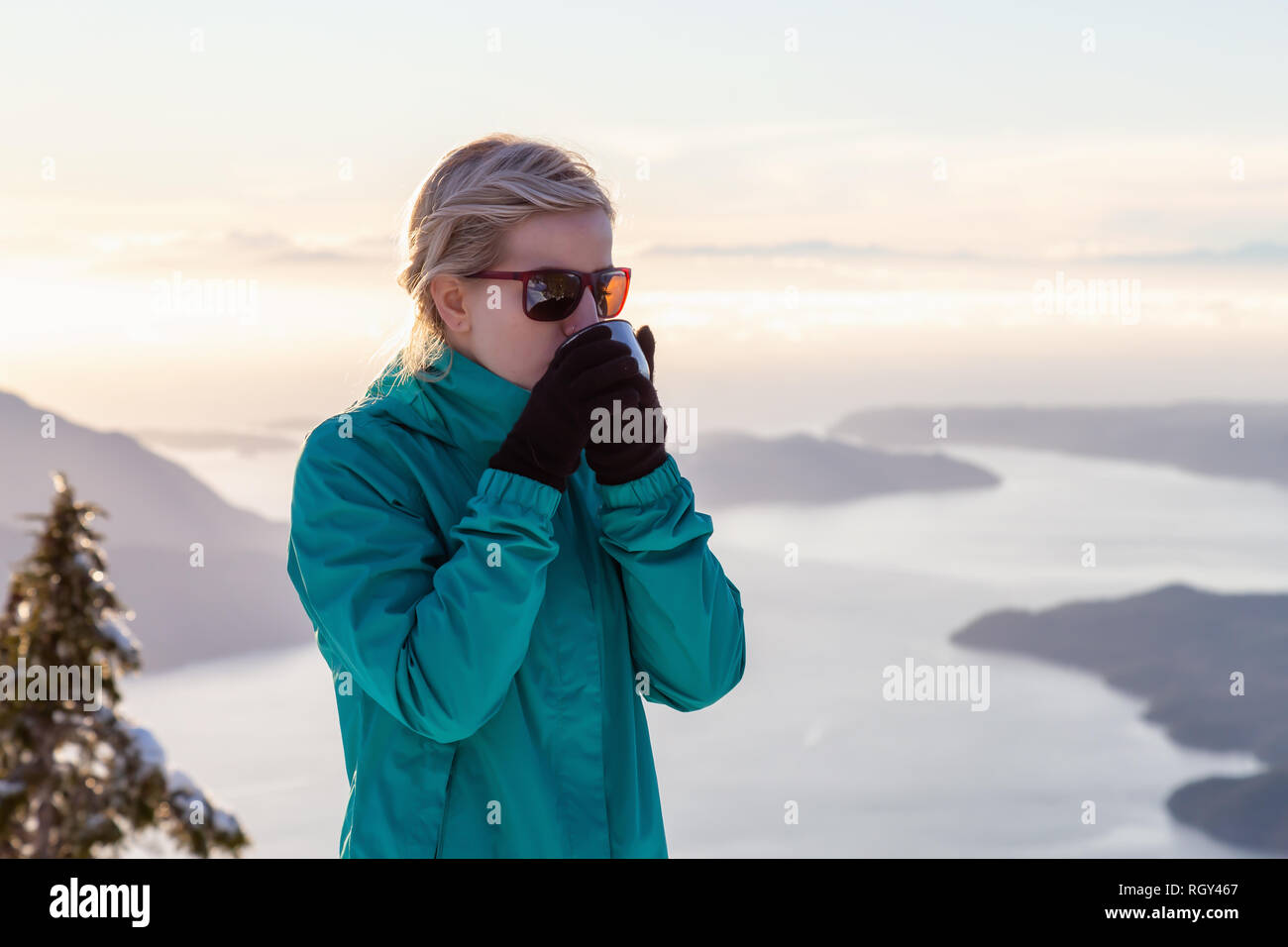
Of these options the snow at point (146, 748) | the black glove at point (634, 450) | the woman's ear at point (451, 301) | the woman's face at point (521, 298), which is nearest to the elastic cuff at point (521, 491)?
the black glove at point (634, 450)

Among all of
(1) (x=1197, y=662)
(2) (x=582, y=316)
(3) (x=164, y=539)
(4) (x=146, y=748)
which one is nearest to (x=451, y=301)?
(2) (x=582, y=316)

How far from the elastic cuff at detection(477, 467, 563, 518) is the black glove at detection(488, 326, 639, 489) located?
2 cm

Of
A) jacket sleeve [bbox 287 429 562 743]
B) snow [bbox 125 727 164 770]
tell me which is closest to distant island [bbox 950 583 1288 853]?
snow [bbox 125 727 164 770]

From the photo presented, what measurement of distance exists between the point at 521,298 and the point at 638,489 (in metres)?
0.46

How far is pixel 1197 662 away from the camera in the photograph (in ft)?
397

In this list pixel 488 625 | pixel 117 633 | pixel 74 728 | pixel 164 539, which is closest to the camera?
pixel 488 625

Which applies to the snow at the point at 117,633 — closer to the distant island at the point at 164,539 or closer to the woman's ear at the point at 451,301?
the woman's ear at the point at 451,301

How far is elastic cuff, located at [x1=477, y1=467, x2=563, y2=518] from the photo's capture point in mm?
2193

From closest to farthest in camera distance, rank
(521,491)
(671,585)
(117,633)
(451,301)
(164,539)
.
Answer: (521,491) < (671,585) < (451,301) < (117,633) < (164,539)

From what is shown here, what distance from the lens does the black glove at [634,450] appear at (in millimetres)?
2312

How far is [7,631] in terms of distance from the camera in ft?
30.2

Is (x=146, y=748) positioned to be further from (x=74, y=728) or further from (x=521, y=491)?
(x=521, y=491)

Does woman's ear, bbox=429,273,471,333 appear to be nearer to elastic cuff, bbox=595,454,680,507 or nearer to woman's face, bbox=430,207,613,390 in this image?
woman's face, bbox=430,207,613,390
